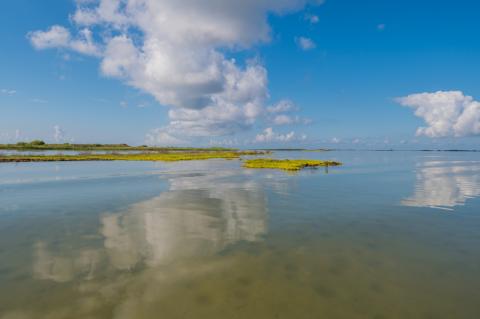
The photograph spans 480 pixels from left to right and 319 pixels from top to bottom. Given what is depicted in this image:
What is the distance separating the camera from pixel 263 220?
18.7 meters

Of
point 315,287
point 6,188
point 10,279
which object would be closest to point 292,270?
point 315,287

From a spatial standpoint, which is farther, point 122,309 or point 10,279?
point 10,279

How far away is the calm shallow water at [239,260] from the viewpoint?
8633 millimetres

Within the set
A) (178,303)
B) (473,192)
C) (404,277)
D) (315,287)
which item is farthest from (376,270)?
(473,192)

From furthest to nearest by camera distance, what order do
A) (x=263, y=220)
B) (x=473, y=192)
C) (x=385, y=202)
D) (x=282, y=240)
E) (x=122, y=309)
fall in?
(x=473, y=192)
(x=385, y=202)
(x=263, y=220)
(x=282, y=240)
(x=122, y=309)

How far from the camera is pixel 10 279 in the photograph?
33.7ft

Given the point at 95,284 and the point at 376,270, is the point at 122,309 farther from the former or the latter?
the point at 376,270

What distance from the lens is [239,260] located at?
12055mm

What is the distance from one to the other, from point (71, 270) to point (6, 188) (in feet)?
97.5

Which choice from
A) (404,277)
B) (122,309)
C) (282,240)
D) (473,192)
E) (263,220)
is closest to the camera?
(122,309)

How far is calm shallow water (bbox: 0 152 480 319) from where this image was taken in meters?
8.63

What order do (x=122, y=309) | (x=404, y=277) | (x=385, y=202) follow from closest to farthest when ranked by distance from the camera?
(x=122, y=309)
(x=404, y=277)
(x=385, y=202)

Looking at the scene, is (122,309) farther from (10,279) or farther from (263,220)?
(263,220)

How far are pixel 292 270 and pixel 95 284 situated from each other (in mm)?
7587
